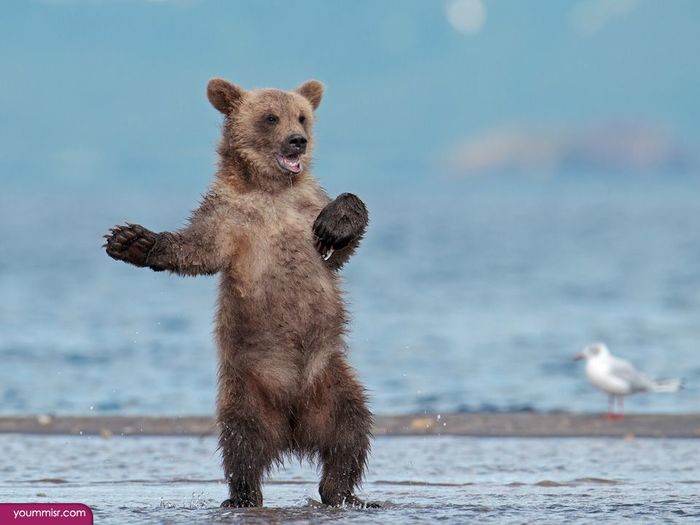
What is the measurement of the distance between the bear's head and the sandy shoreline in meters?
3.80

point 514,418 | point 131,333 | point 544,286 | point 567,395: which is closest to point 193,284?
point 544,286

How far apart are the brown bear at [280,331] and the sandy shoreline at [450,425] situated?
375 cm

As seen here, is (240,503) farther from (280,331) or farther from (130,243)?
(130,243)

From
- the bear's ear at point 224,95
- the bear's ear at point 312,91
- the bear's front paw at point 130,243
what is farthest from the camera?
the bear's ear at point 312,91

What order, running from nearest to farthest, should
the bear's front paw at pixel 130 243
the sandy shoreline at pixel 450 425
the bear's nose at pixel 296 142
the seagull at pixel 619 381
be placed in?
1. the bear's front paw at pixel 130 243
2. the bear's nose at pixel 296 142
3. the sandy shoreline at pixel 450 425
4. the seagull at pixel 619 381

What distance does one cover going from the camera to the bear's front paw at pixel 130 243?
24.1 ft

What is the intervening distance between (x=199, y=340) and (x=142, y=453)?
9.87 metres

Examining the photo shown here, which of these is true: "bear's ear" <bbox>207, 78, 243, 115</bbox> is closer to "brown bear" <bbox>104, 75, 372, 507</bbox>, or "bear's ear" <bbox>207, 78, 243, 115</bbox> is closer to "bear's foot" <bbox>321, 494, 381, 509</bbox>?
"brown bear" <bbox>104, 75, 372, 507</bbox>

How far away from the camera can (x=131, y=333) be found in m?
21.9

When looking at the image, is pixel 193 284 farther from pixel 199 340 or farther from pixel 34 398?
pixel 34 398

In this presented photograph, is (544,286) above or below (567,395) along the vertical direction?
above

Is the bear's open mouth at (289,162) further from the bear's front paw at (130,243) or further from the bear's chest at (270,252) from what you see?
the bear's front paw at (130,243)

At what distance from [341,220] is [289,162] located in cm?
47

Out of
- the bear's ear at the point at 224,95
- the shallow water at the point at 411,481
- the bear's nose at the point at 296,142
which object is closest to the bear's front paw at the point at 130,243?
the bear's nose at the point at 296,142
